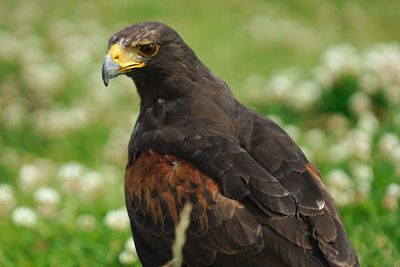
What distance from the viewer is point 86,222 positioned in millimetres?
7023

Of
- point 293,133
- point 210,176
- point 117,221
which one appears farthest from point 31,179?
point 210,176

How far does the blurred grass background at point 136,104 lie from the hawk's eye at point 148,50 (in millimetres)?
1526

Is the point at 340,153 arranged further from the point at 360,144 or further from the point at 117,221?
the point at 117,221

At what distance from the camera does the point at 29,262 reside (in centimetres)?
646

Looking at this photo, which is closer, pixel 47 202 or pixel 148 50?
pixel 148 50

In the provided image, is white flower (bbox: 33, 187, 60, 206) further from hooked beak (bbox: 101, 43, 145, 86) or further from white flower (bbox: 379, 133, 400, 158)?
white flower (bbox: 379, 133, 400, 158)

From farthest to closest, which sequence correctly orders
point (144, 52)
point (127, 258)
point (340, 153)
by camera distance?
point (340, 153)
point (127, 258)
point (144, 52)

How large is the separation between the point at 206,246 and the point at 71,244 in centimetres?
212

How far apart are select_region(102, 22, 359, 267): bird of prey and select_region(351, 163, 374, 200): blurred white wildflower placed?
1909mm

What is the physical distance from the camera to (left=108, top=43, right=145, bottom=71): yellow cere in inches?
216

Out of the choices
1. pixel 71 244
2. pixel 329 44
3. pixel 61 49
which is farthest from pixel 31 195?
pixel 329 44

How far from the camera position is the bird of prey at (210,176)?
481 centimetres

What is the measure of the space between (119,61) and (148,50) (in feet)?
0.71

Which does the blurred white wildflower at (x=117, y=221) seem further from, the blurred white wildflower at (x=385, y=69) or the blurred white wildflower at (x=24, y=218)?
the blurred white wildflower at (x=385, y=69)
